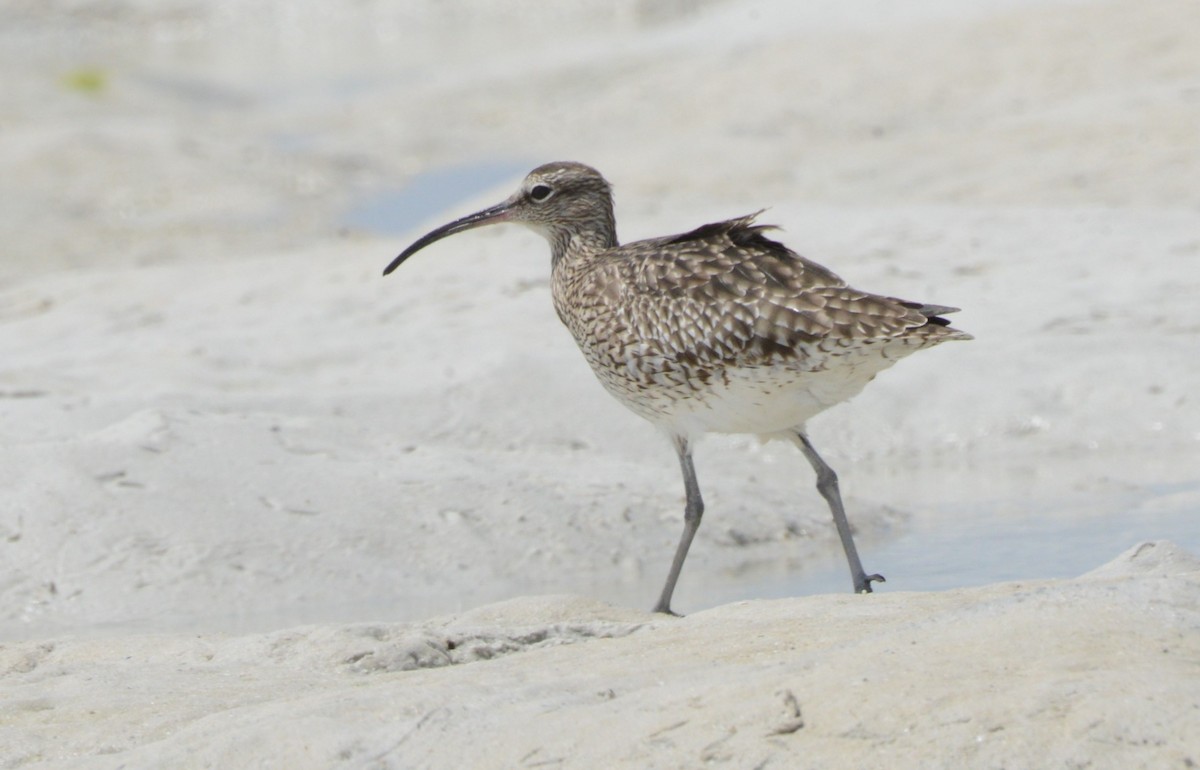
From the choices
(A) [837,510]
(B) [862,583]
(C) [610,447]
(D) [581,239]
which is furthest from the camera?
(C) [610,447]

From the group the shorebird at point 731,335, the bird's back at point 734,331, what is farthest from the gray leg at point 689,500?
the bird's back at point 734,331

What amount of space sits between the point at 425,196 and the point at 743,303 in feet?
39.2

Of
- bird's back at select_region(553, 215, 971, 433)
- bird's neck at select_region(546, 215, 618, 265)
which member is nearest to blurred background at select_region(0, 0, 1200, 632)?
bird's back at select_region(553, 215, 971, 433)

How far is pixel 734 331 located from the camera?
6.18 m

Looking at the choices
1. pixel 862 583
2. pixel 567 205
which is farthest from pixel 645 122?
pixel 862 583

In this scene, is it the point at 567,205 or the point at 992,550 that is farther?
the point at 567,205

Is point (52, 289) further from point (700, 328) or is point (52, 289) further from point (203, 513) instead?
point (700, 328)

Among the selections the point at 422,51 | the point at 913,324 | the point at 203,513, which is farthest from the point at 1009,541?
the point at 422,51

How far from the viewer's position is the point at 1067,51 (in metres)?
17.3

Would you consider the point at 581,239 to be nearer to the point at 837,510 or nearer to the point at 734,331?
the point at 734,331

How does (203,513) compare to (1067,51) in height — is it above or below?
below

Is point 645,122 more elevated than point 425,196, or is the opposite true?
point 645,122

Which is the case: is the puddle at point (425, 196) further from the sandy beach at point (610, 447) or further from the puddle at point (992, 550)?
the puddle at point (992, 550)

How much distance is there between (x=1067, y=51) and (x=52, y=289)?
31.0 ft
